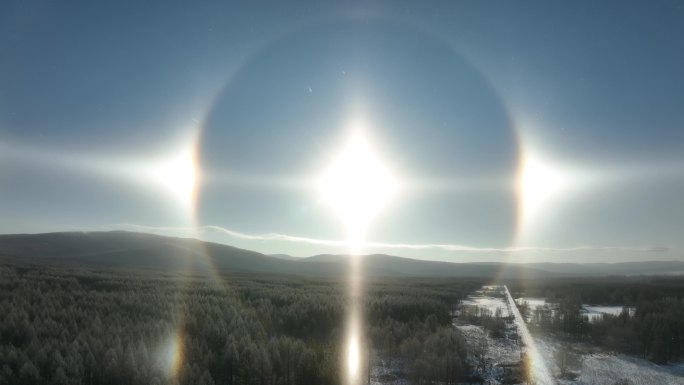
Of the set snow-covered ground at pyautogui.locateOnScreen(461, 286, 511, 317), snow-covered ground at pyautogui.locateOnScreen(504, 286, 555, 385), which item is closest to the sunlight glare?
snow-covered ground at pyautogui.locateOnScreen(504, 286, 555, 385)

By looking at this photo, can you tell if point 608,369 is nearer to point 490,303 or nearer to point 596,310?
point 596,310

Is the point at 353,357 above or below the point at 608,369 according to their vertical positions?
below

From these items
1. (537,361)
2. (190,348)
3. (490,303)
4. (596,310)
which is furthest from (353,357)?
(490,303)

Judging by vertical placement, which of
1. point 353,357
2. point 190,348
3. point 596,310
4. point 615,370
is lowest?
point 596,310

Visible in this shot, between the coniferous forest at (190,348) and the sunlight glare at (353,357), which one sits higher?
the coniferous forest at (190,348)

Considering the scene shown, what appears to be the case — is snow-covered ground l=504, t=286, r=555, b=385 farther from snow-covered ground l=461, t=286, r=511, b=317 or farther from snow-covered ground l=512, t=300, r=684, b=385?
snow-covered ground l=461, t=286, r=511, b=317

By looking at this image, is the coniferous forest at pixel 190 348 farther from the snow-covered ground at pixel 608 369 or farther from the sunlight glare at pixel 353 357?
the snow-covered ground at pixel 608 369

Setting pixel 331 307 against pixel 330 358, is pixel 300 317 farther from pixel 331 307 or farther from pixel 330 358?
pixel 330 358

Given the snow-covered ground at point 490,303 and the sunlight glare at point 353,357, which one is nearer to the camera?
the sunlight glare at point 353,357

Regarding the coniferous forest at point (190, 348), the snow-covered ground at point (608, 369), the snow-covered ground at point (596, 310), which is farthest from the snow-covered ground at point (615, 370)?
the snow-covered ground at point (596, 310)

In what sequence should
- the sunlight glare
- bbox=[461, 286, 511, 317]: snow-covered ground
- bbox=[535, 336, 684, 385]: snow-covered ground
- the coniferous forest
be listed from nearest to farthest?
the coniferous forest < bbox=[535, 336, 684, 385]: snow-covered ground < the sunlight glare < bbox=[461, 286, 511, 317]: snow-covered ground

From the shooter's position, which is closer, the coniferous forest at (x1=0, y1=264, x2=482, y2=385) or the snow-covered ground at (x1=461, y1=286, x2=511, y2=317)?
the coniferous forest at (x1=0, y1=264, x2=482, y2=385)
